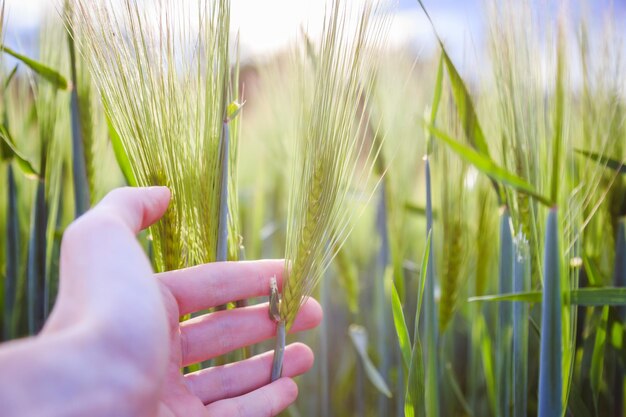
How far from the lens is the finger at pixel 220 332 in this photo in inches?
29.6

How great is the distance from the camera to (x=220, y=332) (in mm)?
763

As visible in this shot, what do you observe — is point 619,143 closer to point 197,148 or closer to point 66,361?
point 197,148

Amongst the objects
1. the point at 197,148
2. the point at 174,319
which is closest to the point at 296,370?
the point at 174,319

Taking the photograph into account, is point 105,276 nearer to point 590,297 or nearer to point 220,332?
point 220,332

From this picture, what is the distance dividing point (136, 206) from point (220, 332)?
0.23 m

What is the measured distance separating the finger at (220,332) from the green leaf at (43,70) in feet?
1.34

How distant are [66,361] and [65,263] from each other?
134mm

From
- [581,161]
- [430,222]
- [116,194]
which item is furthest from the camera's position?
[581,161]

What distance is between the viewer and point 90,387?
448mm

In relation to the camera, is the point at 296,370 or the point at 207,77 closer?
the point at 207,77

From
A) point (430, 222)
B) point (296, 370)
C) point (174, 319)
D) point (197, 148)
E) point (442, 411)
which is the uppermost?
point (197, 148)

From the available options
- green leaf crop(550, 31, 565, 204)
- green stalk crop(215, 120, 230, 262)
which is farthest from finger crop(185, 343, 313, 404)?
green leaf crop(550, 31, 565, 204)

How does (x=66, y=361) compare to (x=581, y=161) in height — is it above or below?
below

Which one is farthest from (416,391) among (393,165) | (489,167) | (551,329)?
(393,165)
